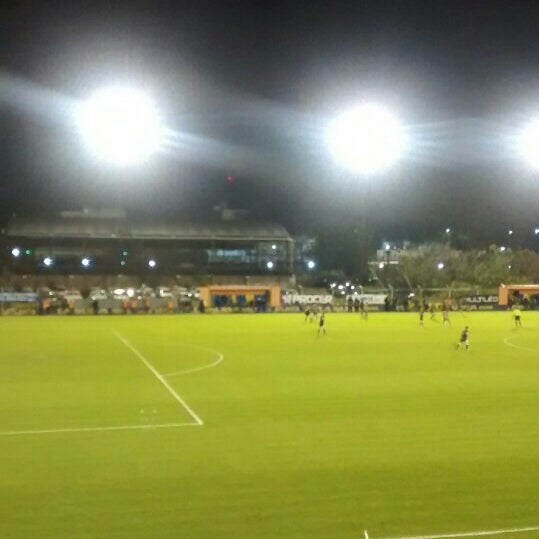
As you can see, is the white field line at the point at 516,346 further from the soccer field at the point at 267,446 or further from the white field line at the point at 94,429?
the white field line at the point at 94,429

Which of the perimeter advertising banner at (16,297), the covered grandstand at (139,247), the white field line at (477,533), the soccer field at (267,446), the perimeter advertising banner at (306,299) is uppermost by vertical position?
the covered grandstand at (139,247)

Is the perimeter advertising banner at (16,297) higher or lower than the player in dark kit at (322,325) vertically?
higher

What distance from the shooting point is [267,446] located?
11211 millimetres

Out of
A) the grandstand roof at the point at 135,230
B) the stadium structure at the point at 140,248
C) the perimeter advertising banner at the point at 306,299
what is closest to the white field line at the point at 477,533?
the perimeter advertising banner at the point at 306,299

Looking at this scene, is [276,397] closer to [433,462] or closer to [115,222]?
[433,462]

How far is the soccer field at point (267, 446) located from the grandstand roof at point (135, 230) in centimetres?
5060

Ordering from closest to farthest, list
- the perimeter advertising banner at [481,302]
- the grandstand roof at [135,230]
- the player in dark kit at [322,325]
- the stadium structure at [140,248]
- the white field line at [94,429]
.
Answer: the white field line at [94,429], the player in dark kit at [322,325], the perimeter advertising banner at [481,302], the stadium structure at [140,248], the grandstand roof at [135,230]

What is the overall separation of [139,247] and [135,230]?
214cm

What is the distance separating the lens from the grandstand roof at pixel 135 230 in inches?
2862

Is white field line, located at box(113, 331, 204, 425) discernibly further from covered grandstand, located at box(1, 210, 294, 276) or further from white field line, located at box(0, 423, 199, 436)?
covered grandstand, located at box(1, 210, 294, 276)

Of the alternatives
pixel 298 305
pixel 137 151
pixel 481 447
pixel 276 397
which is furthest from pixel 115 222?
pixel 481 447

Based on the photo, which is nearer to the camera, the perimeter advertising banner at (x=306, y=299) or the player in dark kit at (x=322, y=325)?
the player in dark kit at (x=322, y=325)

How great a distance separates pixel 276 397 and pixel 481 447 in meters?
5.61

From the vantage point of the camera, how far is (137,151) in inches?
1282
